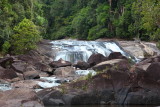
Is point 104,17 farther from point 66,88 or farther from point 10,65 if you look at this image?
point 66,88

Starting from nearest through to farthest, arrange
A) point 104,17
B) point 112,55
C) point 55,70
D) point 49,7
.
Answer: point 55,70, point 112,55, point 104,17, point 49,7

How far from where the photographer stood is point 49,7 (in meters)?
82.8

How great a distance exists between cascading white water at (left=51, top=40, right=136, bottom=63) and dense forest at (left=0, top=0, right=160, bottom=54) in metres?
3.32

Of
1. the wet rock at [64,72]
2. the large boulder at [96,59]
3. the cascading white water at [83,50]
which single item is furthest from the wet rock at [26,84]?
the cascading white water at [83,50]

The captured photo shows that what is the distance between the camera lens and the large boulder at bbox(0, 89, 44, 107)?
43.6ft

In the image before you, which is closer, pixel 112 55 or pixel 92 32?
pixel 112 55

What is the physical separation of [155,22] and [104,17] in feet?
99.8

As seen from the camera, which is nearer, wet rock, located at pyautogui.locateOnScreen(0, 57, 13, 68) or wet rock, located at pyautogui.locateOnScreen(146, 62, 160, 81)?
wet rock, located at pyautogui.locateOnScreen(146, 62, 160, 81)

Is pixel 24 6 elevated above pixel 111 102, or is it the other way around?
pixel 24 6

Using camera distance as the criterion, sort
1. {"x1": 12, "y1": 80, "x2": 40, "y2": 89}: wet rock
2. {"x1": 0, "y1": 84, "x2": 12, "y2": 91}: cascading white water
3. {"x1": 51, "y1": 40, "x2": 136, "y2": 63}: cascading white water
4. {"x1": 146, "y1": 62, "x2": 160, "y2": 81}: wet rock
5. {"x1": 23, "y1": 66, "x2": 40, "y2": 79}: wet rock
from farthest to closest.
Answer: {"x1": 51, "y1": 40, "x2": 136, "y2": 63}: cascading white water → {"x1": 23, "y1": 66, "x2": 40, "y2": 79}: wet rock → {"x1": 12, "y1": 80, "x2": 40, "y2": 89}: wet rock → {"x1": 0, "y1": 84, "x2": 12, "y2": 91}: cascading white water → {"x1": 146, "y1": 62, "x2": 160, "y2": 81}: wet rock

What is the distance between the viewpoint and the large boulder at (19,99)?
13.3m

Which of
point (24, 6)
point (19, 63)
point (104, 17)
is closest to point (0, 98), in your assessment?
point (19, 63)

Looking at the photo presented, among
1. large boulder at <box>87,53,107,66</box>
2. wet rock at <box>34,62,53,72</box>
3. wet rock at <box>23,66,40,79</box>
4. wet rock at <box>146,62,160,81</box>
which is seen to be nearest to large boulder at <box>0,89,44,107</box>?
wet rock at <box>146,62,160,81</box>

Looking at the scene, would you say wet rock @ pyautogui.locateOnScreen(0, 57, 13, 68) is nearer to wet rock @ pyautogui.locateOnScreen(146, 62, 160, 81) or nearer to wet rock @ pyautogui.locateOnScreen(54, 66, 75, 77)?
wet rock @ pyautogui.locateOnScreen(54, 66, 75, 77)
